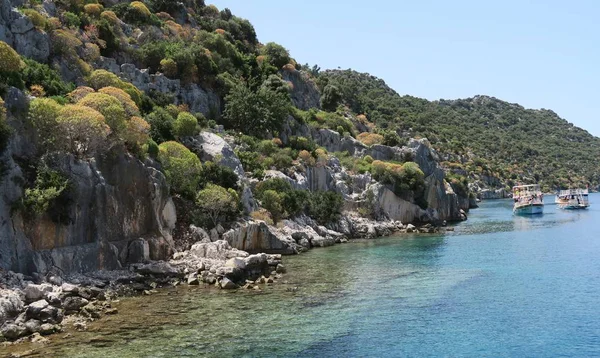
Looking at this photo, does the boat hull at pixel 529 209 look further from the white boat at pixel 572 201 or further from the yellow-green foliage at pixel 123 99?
the yellow-green foliage at pixel 123 99

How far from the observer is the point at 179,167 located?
46.1m

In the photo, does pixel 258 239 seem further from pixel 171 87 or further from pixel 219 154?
pixel 171 87

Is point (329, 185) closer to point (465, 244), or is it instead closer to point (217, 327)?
point (465, 244)

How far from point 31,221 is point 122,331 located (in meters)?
10.9

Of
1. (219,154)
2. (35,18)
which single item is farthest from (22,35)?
(219,154)

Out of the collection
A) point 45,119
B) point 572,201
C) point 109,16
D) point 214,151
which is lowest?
point 572,201

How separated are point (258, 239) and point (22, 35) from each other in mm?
28540

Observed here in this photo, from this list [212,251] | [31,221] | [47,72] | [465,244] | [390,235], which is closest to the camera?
[31,221]

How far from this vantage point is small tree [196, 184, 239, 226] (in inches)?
1784

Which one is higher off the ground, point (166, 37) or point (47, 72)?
point (166, 37)

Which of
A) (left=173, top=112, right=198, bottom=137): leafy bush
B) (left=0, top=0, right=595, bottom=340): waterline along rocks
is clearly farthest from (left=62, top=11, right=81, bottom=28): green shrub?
(left=173, top=112, right=198, bottom=137): leafy bush

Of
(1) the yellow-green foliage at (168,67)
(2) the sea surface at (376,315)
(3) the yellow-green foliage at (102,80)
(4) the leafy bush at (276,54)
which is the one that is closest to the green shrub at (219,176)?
(2) the sea surface at (376,315)

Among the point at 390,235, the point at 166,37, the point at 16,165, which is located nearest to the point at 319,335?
the point at 16,165

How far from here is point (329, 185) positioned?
71.8 meters
